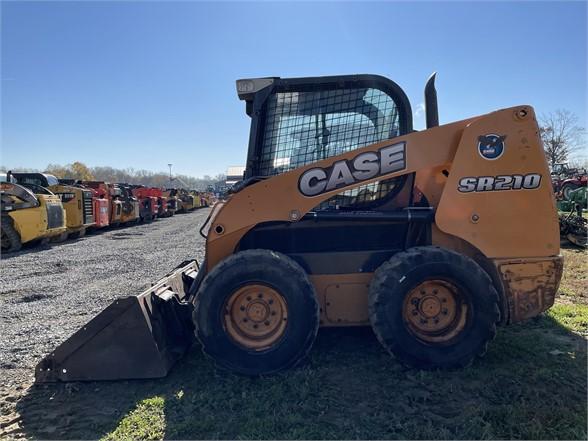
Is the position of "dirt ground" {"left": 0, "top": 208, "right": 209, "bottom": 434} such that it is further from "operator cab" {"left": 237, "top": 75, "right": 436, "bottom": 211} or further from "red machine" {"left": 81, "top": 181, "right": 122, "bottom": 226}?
"red machine" {"left": 81, "top": 181, "right": 122, "bottom": 226}

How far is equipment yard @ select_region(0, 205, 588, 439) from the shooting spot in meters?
2.69

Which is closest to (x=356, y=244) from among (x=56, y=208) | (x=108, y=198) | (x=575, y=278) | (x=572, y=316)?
(x=572, y=316)

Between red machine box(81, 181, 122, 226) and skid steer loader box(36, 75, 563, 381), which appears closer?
skid steer loader box(36, 75, 563, 381)

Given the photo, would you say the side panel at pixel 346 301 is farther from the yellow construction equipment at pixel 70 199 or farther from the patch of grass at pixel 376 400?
the yellow construction equipment at pixel 70 199

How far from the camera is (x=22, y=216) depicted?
1137 centimetres

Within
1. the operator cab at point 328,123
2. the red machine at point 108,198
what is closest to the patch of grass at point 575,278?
the operator cab at point 328,123

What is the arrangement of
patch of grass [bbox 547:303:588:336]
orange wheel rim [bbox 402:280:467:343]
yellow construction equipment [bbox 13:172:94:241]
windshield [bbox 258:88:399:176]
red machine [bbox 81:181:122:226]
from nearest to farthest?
orange wheel rim [bbox 402:280:467:343] < windshield [bbox 258:88:399:176] < patch of grass [bbox 547:303:588:336] < yellow construction equipment [bbox 13:172:94:241] < red machine [bbox 81:181:122:226]

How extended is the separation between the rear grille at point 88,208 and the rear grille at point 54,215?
2073 mm

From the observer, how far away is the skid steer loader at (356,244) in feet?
10.9

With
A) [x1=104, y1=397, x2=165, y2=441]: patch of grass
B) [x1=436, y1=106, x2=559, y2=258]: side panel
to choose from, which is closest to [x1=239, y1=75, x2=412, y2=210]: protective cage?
[x1=436, y1=106, x2=559, y2=258]: side panel

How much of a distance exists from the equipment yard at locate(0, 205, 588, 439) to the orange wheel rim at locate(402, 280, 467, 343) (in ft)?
1.10

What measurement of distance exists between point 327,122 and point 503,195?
1644mm

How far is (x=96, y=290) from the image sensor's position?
6863mm

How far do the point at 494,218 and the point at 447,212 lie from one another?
1.27 ft
